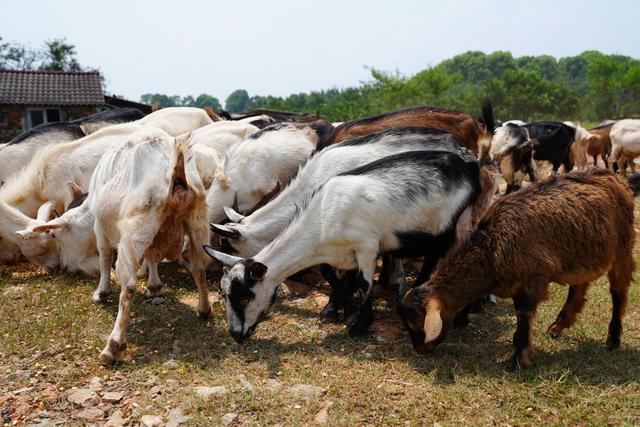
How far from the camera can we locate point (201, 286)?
217 inches

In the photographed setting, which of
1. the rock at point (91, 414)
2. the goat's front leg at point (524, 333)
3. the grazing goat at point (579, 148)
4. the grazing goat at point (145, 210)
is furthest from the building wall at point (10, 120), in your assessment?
the goat's front leg at point (524, 333)

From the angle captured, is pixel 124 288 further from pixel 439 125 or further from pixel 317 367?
pixel 439 125

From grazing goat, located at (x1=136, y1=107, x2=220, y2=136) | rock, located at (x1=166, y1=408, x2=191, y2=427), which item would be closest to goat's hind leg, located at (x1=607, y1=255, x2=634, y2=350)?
rock, located at (x1=166, y1=408, x2=191, y2=427)

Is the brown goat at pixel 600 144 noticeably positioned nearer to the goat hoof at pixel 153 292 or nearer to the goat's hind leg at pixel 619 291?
the goat's hind leg at pixel 619 291

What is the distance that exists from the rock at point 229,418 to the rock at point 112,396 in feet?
2.88

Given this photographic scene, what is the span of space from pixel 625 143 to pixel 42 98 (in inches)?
763

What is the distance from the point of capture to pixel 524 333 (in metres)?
4.41

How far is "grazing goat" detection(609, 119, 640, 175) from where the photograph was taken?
642 inches

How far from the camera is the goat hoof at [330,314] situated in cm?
570

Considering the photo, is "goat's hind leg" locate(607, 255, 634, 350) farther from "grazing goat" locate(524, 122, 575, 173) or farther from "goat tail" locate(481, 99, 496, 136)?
"grazing goat" locate(524, 122, 575, 173)

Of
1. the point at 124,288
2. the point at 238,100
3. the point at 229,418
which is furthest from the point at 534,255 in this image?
the point at 238,100

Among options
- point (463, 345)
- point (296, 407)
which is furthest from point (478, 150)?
point (296, 407)

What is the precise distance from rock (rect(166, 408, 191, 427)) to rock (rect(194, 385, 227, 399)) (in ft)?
0.75

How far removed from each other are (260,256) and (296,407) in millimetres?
1641
